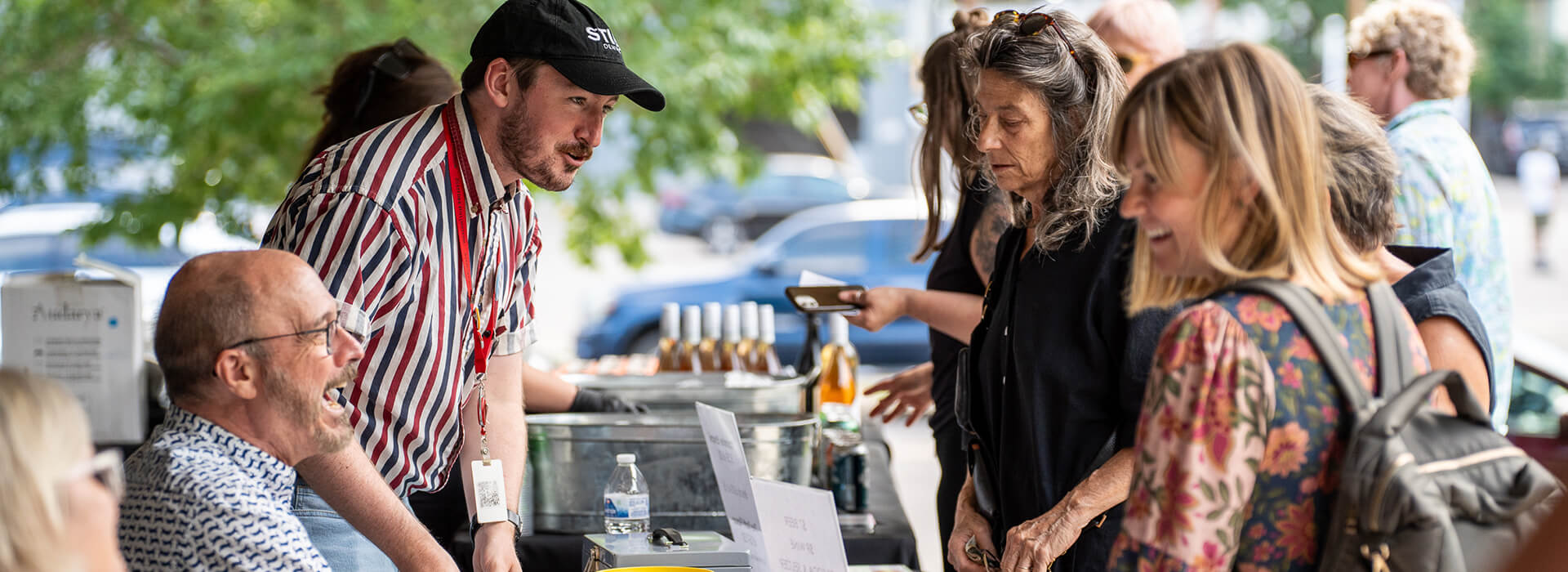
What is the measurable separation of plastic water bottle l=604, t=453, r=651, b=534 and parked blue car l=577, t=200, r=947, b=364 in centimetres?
542

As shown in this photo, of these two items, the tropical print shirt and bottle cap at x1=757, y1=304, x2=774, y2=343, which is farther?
bottle cap at x1=757, y1=304, x2=774, y2=343

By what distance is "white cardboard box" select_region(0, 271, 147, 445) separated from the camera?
10.4 feet

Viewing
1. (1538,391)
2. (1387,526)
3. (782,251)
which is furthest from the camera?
(782,251)

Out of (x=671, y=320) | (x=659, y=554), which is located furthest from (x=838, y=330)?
(x=659, y=554)

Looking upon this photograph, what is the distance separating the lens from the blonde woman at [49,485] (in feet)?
3.51

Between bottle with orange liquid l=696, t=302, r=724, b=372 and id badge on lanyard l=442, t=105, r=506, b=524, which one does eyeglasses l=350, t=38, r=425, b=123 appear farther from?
bottle with orange liquid l=696, t=302, r=724, b=372

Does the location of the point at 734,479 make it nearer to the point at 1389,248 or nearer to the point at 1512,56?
the point at 1389,248

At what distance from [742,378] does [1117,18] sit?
3.96 feet

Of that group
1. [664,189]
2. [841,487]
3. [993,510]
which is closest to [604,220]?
[841,487]

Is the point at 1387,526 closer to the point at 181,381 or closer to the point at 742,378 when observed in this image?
the point at 181,381

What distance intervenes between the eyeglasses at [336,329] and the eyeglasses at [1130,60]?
171 centimetres

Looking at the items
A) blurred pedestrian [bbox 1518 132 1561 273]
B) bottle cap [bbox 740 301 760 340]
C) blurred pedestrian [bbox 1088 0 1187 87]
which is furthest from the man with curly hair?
blurred pedestrian [bbox 1518 132 1561 273]

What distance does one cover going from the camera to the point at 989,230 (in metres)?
2.49

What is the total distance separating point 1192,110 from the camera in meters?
1.25
